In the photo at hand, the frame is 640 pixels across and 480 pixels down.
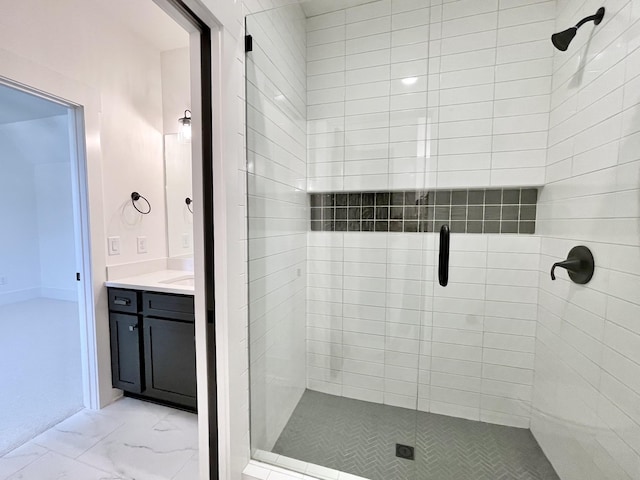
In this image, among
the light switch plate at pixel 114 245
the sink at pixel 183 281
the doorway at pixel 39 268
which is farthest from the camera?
the sink at pixel 183 281

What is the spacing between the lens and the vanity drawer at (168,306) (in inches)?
70.5

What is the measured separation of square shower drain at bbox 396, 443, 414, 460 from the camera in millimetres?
1538

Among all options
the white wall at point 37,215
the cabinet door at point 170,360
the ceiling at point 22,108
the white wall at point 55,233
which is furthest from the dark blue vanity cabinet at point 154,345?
the white wall at point 55,233

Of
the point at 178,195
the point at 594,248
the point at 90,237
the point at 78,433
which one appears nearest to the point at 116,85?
the point at 178,195

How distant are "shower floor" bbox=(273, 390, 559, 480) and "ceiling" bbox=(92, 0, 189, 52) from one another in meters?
2.79

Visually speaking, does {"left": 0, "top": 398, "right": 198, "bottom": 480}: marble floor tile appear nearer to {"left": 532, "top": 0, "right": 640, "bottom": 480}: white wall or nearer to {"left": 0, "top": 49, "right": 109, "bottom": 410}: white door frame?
{"left": 0, "top": 49, "right": 109, "bottom": 410}: white door frame

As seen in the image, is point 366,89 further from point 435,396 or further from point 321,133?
point 435,396

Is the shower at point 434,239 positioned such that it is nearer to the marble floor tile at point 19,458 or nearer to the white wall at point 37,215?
the marble floor tile at point 19,458

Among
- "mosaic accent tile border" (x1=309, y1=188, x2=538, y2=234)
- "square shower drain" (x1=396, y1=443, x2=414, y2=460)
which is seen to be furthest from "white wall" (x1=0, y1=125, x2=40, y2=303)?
"square shower drain" (x1=396, y1=443, x2=414, y2=460)

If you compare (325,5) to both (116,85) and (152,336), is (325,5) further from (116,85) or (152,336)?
(152,336)

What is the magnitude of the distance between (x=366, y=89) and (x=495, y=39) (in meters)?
0.79

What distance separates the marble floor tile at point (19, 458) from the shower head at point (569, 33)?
345 cm

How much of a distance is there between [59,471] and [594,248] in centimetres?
281

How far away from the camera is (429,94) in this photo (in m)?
1.79
